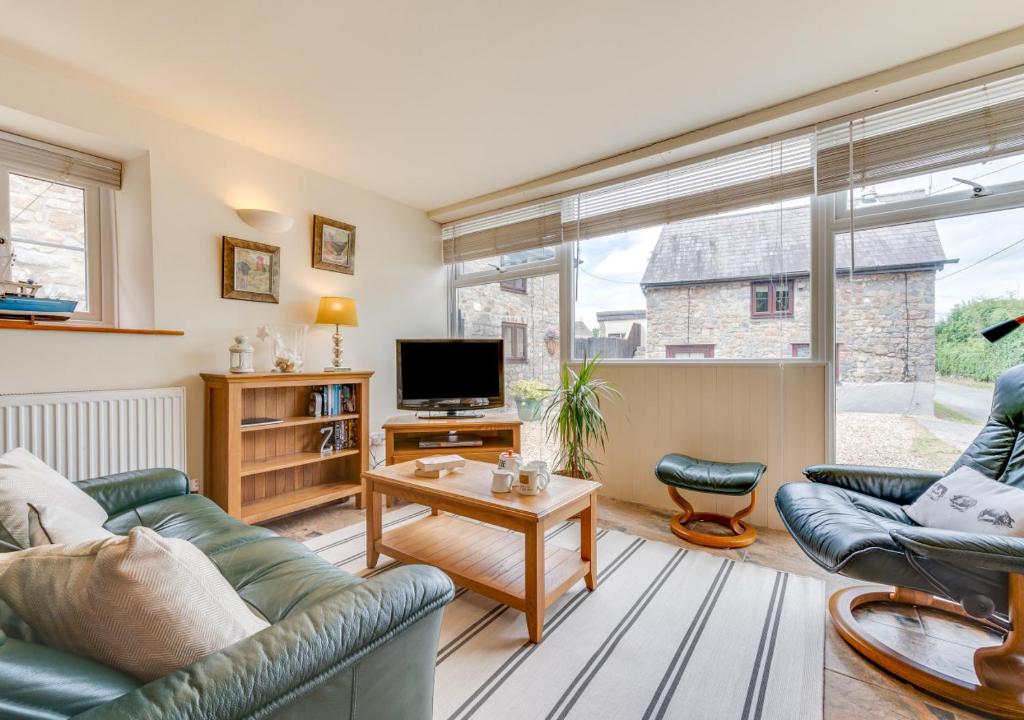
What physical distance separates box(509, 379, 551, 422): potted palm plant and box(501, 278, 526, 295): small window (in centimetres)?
81

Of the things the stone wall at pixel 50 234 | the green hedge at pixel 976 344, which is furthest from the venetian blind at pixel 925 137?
the stone wall at pixel 50 234

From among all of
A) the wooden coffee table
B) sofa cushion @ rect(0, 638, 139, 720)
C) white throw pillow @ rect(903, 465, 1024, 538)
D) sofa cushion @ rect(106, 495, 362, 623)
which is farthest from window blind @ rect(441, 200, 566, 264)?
sofa cushion @ rect(0, 638, 139, 720)

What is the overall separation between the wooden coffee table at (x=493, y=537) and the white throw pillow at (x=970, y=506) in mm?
1324

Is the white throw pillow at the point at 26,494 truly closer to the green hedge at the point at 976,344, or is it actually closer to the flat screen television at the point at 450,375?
the flat screen television at the point at 450,375

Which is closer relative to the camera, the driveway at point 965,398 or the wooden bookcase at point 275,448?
the driveway at point 965,398

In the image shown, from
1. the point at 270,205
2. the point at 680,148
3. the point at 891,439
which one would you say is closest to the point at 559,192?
the point at 680,148

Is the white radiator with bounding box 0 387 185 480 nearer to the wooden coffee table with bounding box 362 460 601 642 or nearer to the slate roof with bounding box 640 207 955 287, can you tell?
the wooden coffee table with bounding box 362 460 601 642

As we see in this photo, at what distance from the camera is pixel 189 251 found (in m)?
2.74

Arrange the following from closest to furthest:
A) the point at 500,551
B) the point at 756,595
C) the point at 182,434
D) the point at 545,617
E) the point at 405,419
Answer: the point at 545,617 < the point at 756,595 < the point at 500,551 < the point at 182,434 < the point at 405,419

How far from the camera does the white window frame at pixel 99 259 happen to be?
104 inches

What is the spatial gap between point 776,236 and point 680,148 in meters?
0.83

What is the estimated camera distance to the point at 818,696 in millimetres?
1407

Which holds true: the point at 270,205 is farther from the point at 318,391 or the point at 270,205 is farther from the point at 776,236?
the point at 776,236

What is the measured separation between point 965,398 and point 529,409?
2706 millimetres
